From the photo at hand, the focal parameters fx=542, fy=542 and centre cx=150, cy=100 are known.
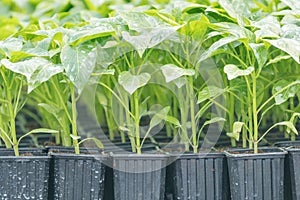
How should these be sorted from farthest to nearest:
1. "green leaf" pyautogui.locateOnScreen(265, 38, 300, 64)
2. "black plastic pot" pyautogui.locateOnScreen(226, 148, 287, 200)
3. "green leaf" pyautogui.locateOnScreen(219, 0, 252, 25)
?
"green leaf" pyautogui.locateOnScreen(219, 0, 252, 25), "black plastic pot" pyautogui.locateOnScreen(226, 148, 287, 200), "green leaf" pyautogui.locateOnScreen(265, 38, 300, 64)

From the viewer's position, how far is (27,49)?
1725 millimetres

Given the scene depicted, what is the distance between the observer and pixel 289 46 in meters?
1.53

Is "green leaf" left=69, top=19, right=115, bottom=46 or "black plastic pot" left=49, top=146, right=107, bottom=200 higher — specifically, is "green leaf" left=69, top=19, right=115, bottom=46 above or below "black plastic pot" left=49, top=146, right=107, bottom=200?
above

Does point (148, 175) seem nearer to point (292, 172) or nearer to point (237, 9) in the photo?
point (292, 172)

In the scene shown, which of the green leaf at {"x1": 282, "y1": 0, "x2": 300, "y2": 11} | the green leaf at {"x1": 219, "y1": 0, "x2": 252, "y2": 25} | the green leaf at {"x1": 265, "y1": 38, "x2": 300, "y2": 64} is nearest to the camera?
the green leaf at {"x1": 265, "y1": 38, "x2": 300, "y2": 64}

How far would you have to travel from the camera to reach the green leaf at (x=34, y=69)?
155 centimetres

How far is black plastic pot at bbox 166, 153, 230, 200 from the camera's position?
5.46 ft

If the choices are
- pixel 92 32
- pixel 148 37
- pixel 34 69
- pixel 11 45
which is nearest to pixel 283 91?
pixel 148 37

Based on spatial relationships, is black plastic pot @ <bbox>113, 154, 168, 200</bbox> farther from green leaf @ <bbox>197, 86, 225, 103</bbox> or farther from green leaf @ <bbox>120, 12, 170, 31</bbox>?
green leaf @ <bbox>120, 12, 170, 31</bbox>

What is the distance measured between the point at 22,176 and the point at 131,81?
445 millimetres

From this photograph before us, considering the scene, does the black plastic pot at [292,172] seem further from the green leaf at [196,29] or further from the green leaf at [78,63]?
the green leaf at [78,63]

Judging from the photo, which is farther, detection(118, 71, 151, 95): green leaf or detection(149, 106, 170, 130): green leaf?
detection(149, 106, 170, 130): green leaf

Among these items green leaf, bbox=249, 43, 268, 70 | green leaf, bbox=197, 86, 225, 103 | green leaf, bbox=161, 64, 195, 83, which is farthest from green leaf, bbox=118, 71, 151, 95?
green leaf, bbox=249, 43, 268, 70

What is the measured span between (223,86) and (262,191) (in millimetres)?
397
